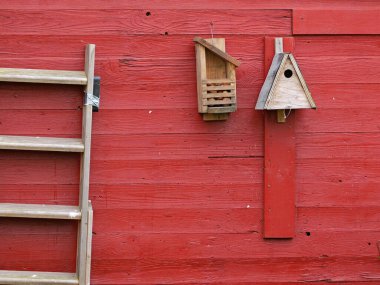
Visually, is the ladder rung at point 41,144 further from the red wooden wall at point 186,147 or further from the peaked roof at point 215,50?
the peaked roof at point 215,50

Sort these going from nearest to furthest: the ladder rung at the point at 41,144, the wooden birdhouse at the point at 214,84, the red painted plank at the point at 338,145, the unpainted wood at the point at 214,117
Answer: the ladder rung at the point at 41,144 → the wooden birdhouse at the point at 214,84 → the unpainted wood at the point at 214,117 → the red painted plank at the point at 338,145

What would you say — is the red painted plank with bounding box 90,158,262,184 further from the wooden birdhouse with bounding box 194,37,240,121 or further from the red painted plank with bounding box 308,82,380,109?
the red painted plank with bounding box 308,82,380,109

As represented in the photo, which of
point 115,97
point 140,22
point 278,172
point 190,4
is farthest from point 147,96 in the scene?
point 278,172

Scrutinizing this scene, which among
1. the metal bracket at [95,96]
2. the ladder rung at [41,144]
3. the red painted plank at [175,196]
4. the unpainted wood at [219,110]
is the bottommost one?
the red painted plank at [175,196]

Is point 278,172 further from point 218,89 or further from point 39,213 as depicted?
point 39,213

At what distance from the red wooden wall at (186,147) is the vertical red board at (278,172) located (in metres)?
0.05

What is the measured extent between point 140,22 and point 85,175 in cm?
84

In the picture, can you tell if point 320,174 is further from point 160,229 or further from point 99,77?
point 99,77

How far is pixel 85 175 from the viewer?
13.1 feet

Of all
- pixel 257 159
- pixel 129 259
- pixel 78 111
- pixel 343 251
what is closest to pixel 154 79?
pixel 78 111

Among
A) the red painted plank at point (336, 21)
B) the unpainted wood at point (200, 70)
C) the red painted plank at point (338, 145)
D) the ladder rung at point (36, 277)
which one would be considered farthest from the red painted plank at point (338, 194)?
the ladder rung at point (36, 277)

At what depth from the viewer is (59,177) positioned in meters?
4.11

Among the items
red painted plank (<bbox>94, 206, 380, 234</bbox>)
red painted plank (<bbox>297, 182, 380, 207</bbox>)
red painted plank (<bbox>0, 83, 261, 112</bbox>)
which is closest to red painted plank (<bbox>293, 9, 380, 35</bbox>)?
red painted plank (<bbox>0, 83, 261, 112</bbox>)

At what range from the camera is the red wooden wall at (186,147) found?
4.11m
